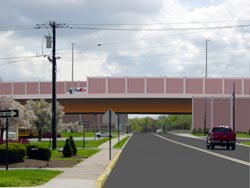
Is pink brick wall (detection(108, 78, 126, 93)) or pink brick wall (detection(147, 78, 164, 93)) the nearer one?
pink brick wall (detection(147, 78, 164, 93))

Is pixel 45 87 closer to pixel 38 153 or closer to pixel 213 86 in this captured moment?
pixel 213 86

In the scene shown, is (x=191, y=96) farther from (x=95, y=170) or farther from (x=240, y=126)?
(x=95, y=170)

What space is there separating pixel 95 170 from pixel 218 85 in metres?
75.5

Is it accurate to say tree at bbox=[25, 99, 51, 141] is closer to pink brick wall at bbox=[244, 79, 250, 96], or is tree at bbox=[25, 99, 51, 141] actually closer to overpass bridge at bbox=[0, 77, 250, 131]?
overpass bridge at bbox=[0, 77, 250, 131]

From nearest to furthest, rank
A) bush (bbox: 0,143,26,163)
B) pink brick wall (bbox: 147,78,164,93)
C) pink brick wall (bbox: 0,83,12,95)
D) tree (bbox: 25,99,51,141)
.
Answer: bush (bbox: 0,143,26,163) → tree (bbox: 25,99,51,141) → pink brick wall (bbox: 147,78,164,93) → pink brick wall (bbox: 0,83,12,95)

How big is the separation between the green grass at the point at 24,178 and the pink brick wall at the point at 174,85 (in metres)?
73.4

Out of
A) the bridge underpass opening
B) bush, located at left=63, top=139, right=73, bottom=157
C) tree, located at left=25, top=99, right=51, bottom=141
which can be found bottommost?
bush, located at left=63, top=139, right=73, bottom=157

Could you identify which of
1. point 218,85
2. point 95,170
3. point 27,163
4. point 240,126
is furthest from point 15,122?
point 240,126

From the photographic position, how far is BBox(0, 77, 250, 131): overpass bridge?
9175 cm

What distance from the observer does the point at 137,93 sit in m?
91.3

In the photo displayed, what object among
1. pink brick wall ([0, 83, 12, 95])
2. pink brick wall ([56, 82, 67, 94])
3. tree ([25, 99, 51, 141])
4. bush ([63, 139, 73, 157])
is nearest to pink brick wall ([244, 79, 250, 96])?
pink brick wall ([56, 82, 67, 94])

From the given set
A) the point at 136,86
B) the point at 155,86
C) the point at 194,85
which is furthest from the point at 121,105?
the point at 194,85

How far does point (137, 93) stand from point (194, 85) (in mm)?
9935

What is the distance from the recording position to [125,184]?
16469 millimetres
